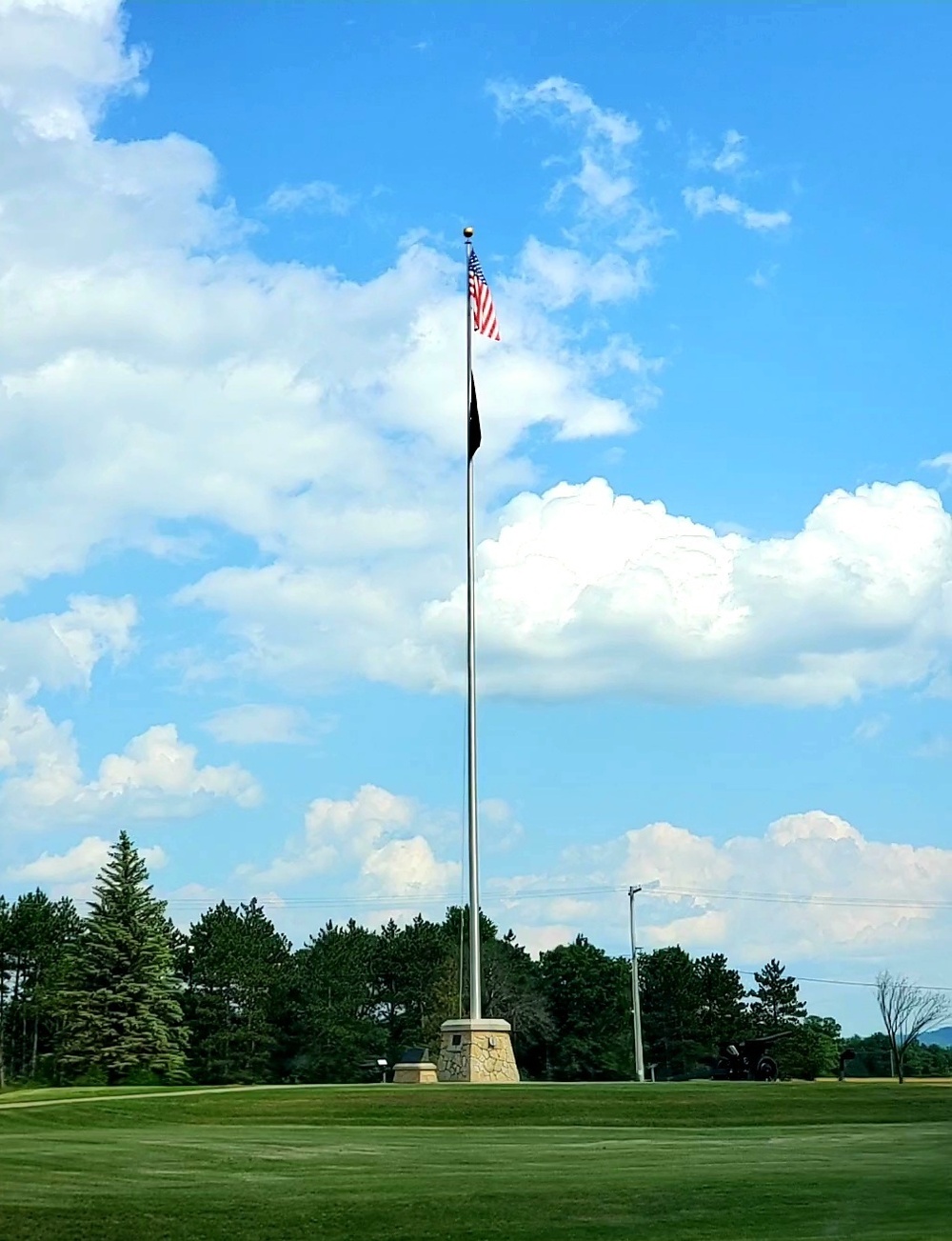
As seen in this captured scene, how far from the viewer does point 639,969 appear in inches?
3669

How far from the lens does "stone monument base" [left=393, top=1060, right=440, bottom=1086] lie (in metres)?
37.9

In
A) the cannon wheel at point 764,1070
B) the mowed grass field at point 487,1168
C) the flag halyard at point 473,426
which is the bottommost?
the mowed grass field at point 487,1168

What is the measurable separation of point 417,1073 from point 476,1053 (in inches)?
72.7

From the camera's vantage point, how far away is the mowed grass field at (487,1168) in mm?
15000

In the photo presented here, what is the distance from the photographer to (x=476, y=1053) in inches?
1465

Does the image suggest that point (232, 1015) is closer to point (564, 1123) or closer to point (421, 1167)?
point (564, 1123)

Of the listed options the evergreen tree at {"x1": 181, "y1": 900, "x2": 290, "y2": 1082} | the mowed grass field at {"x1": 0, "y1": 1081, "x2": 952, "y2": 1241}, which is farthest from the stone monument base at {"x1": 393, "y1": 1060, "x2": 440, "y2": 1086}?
the evergreen tree at {"x1": 181, "y1": 900, "x2": 290, "y2": 1082}

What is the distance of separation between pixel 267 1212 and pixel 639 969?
8029cm

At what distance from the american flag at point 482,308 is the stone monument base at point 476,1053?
18297 mm

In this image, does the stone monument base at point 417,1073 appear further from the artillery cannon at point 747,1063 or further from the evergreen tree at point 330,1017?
the evergreen tree at point 330,1017

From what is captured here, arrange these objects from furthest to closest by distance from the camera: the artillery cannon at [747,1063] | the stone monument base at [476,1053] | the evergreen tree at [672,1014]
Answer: the evergreen tree at [672,1014] → the artillery cannon at [747,1063] → the stone monument base at [476,1053]

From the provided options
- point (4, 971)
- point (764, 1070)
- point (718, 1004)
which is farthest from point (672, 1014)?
point (764, 1070)

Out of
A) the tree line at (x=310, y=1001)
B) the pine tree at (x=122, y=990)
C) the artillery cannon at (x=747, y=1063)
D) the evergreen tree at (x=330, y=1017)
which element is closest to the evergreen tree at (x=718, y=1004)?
the tree line at (x=310, y=1001)

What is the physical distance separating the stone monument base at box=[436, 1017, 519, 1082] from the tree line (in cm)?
2712
